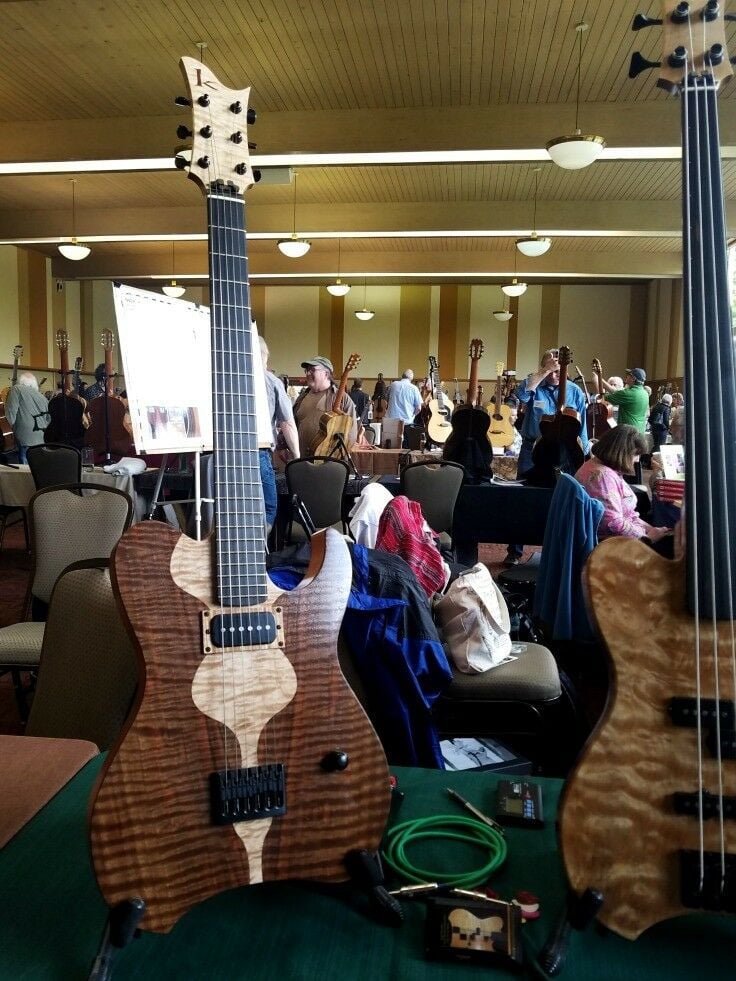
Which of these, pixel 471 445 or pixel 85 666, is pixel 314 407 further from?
pixel 85 666

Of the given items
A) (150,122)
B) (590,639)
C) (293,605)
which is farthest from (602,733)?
(150,122)

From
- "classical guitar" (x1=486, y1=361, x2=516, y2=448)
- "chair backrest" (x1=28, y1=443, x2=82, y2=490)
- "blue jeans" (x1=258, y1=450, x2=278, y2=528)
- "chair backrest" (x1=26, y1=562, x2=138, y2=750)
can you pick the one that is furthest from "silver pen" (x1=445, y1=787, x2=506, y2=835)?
"classical guitar" (x1=486, y1=361, x2=516, y2=448)

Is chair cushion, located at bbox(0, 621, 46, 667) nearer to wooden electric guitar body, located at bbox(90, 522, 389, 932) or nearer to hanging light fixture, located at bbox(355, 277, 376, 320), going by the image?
wooden electric guitar body, located at bbox(90, 522, 389, 932)

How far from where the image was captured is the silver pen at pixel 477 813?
101cm

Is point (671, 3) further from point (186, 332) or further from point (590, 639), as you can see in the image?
point (590, 639)

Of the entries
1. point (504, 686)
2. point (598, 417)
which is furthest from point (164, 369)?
point (598, 417)

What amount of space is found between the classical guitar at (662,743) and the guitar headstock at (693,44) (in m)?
0.47

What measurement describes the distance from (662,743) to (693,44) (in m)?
0.85

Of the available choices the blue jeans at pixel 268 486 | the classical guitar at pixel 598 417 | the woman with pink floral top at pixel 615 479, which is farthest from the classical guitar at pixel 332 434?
the classical guitar at pixel 598 417

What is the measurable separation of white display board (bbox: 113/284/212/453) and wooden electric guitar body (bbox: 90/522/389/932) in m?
1.05

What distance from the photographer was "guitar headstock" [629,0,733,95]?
90 centimetres

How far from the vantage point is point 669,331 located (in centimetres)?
1451

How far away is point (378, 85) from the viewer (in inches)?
253

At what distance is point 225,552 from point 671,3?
0.91 metres
